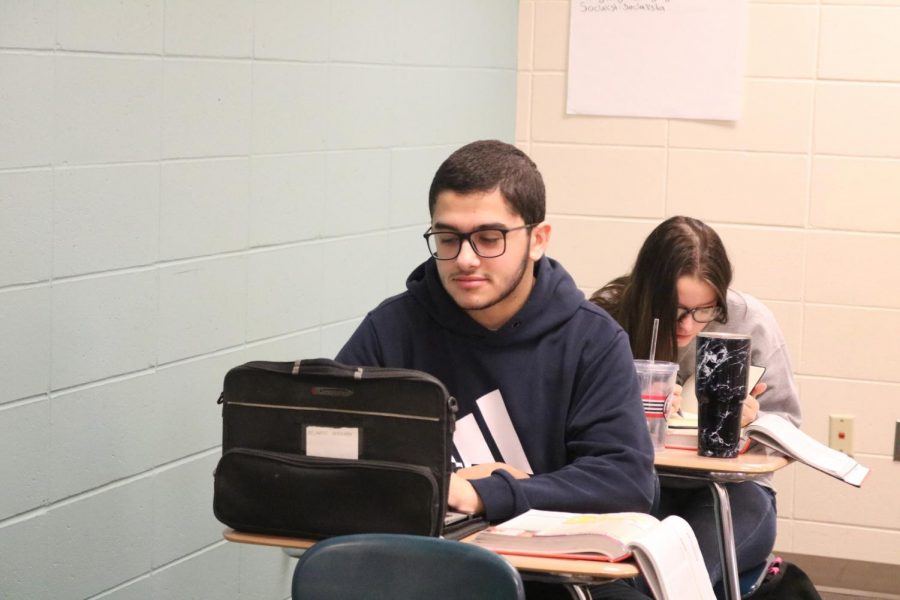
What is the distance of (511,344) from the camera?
7.52 ft

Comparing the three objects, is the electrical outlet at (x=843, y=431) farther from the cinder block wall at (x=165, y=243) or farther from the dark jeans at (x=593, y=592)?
the dark jeans at (x=593, y=592)

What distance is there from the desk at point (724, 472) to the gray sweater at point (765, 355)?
1.08 feet

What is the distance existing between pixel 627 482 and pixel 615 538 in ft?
0.98

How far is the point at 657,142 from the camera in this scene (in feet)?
13.9

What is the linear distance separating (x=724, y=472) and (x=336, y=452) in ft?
3.27

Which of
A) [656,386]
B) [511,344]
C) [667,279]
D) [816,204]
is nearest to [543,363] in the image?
[511,344]

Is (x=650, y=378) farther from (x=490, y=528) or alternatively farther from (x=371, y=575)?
(x=371, y=575)

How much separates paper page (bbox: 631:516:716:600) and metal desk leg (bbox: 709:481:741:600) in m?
0.76

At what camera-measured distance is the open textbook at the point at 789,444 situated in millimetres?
2586

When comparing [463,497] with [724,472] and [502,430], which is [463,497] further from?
[724,472]

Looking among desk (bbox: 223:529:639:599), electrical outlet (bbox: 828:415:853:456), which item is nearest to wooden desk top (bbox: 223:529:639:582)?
desk (bbox: 223:529:639:599)

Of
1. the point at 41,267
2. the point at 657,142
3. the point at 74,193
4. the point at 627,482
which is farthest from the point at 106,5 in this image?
the point at 657,142

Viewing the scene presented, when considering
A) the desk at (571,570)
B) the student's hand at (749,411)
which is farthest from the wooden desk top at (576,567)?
the student's hand at (749,411)

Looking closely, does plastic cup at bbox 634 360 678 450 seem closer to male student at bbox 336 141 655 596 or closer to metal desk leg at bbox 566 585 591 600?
male student at bbox 336 141 655 596
